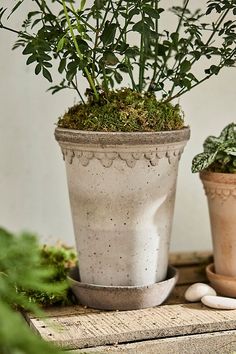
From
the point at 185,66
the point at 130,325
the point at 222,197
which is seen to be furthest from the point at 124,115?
the point at 130,325

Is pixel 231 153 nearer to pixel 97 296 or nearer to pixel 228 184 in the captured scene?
pixel 228 184

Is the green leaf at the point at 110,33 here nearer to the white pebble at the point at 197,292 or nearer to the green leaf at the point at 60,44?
the green leaf at the point at 60,44

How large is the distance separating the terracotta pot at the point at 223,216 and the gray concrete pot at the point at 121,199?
0.09 m

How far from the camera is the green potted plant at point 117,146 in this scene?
1.30 m

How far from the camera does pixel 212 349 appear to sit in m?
1.29

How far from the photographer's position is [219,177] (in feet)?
4.66

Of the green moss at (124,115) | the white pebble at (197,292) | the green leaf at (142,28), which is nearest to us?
the green leaf at (142,28)

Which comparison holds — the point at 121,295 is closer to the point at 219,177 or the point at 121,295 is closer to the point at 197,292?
the point at 197,292

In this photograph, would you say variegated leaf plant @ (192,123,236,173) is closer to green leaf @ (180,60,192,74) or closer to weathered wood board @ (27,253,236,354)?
green leaf @ (180,60,192,74)

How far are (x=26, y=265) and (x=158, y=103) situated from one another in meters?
0.50

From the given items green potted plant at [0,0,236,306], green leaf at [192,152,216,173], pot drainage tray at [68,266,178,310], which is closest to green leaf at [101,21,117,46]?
green potted plant at [0,0,236,306]

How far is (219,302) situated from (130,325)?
0.21 meters

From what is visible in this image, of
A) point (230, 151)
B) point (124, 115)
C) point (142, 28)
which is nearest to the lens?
point (142, 28)

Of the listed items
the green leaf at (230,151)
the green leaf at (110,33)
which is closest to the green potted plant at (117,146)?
the green leaf at (110,33)
